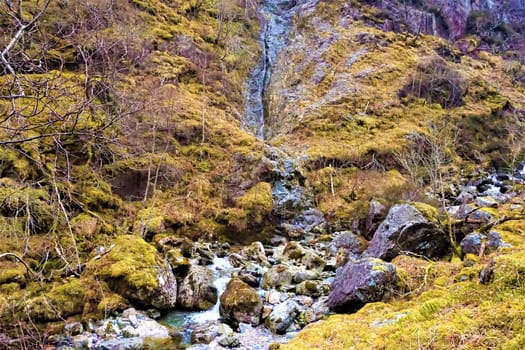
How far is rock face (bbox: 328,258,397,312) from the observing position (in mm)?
6344

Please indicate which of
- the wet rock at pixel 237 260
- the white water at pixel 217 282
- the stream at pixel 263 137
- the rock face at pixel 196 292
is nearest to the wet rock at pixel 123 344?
the stream at pixel 263 137

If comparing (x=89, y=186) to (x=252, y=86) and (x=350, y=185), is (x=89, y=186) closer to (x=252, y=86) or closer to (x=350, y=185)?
(x=350, y=185)

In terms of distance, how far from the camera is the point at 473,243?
7480 millimetres

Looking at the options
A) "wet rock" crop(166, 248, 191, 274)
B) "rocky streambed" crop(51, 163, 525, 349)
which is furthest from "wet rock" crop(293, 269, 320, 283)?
"wet rock" crop(166, 248, 191, 274)

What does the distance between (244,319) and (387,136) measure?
17886mm

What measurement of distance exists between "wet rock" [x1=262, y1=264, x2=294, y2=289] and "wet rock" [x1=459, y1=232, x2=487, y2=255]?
4.30 metres

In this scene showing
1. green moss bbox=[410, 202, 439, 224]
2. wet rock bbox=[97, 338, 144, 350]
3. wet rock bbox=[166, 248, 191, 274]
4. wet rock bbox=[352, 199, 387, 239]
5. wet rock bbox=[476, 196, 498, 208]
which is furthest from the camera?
wet rock bbox=[352, 199, 387, 239]

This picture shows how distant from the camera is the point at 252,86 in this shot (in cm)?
2788

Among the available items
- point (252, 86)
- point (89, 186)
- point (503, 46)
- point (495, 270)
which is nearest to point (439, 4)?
point (503, 46)

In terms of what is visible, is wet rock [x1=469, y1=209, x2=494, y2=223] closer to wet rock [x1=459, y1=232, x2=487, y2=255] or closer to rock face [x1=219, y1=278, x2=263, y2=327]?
wet rock [x1=459, y1=232, x2=487, y2=255]

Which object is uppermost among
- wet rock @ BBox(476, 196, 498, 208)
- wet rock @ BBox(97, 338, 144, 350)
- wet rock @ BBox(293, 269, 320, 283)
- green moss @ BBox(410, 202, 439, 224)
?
green moss @ BBox(410, 202, 439, 224)

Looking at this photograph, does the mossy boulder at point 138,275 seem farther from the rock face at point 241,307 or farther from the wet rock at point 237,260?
the wet rock at point 237,260

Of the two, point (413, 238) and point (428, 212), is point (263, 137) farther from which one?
point (413, 238)

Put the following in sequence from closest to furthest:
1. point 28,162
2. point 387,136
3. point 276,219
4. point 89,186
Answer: point 28,162
point 89,186
point 276,219
point 387,136
